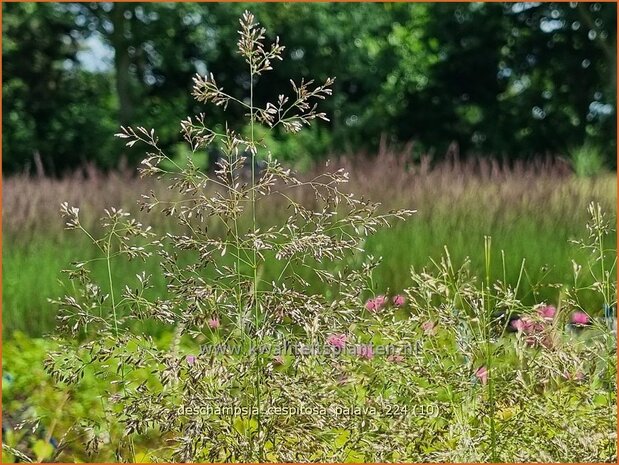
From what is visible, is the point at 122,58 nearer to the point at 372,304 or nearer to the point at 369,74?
the point at 369,74

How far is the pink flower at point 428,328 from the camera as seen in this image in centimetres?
162

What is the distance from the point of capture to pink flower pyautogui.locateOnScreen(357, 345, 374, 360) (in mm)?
1710

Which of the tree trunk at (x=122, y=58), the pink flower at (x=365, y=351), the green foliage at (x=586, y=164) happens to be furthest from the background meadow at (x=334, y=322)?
the tree trunk at (x=122, y=58)

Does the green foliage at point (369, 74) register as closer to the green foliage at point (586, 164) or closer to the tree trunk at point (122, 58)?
the tree trunk at point (122, 58)

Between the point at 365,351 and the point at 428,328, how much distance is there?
0.16m

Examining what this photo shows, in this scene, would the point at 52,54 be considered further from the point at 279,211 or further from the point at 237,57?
the point at 279,211

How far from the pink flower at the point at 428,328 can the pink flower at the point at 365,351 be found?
138mm

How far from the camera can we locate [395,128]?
13.5 metres

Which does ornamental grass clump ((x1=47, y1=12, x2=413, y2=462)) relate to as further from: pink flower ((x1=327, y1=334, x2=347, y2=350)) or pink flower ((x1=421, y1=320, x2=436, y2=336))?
pink flower ((x1=421, y1=320, x2=436, y2=336))

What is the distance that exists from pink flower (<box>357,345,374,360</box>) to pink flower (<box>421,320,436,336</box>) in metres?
0.14

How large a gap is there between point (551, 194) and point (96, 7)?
10564 mm

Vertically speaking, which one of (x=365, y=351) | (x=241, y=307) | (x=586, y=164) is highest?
(x=241, y=307)

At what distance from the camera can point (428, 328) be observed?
174 centimetres

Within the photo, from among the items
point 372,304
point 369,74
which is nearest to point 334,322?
point 372,304
